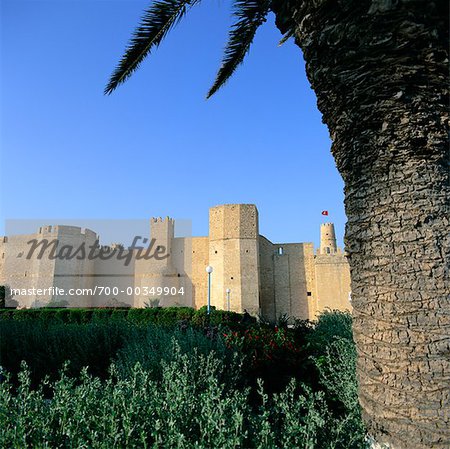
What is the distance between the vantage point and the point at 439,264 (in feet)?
5.70

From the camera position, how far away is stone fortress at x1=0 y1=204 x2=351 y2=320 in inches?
979

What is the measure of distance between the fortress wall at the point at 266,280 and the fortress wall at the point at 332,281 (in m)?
3.55

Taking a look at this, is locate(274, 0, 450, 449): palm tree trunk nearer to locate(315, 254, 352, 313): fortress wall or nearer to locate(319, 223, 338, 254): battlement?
locate(315, 254, 352, 313): fortress wall

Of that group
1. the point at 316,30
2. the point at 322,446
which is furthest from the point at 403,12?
the point at 322,446

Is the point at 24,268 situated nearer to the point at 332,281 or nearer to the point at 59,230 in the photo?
the point at 59,230

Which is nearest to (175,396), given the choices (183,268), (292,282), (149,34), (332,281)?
(149,34)

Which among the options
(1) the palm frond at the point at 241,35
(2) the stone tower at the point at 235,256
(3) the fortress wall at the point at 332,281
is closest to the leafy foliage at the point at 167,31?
(1) the palm frond at the point at 241,35

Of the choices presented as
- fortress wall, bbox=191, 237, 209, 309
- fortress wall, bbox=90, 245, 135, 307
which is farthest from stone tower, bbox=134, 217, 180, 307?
fortress wall, bbox=90, 245, 135, 307

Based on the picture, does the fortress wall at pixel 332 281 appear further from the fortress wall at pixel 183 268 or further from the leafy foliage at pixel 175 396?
the leafy foliage at pixel 175 396

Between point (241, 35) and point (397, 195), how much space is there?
285 centimetres

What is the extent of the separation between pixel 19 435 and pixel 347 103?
7.82 ft

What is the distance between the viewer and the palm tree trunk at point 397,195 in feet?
5.50

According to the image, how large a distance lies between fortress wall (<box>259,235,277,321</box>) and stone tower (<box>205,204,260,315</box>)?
2.02m

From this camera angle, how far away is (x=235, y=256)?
2473cm
